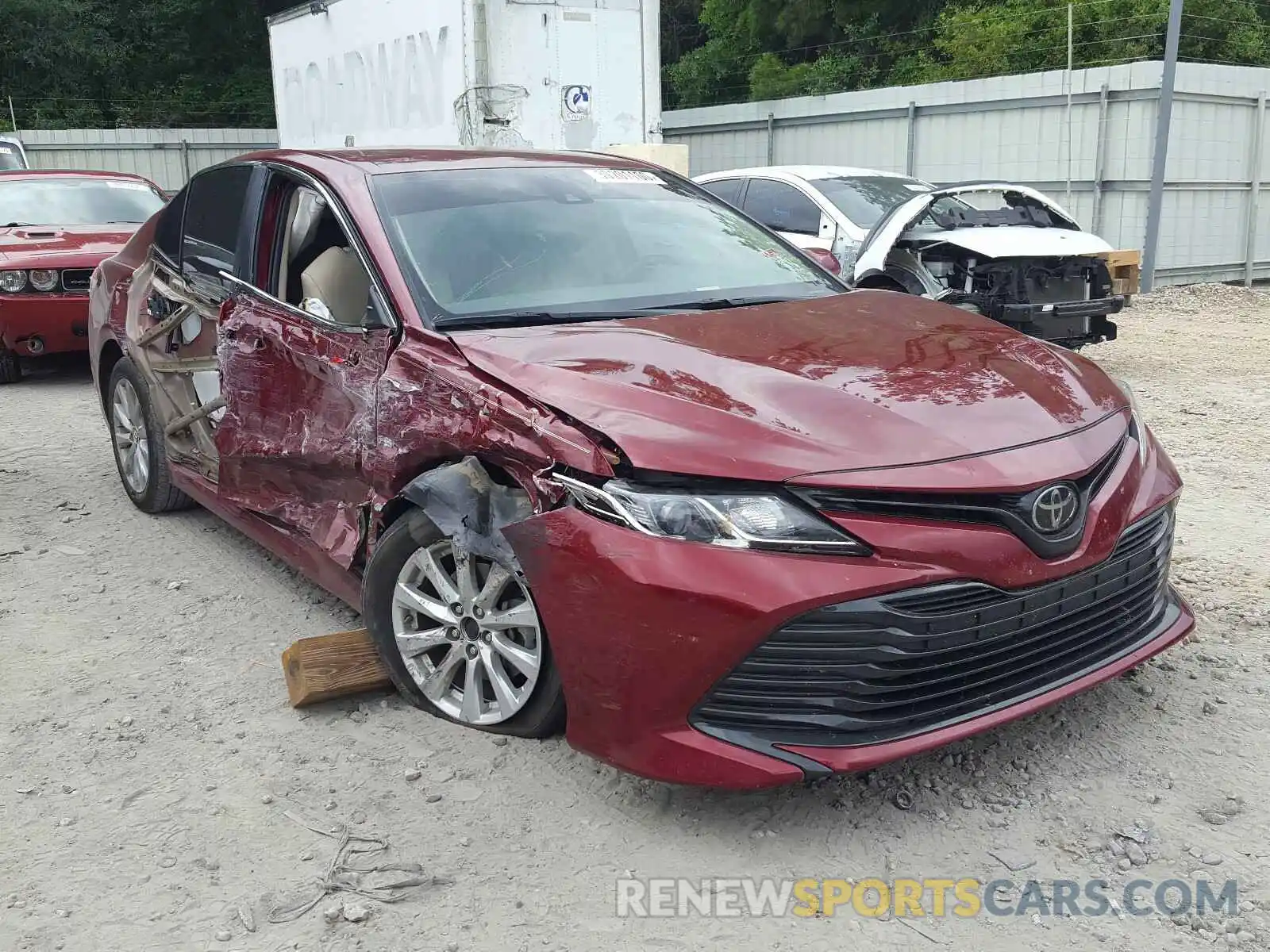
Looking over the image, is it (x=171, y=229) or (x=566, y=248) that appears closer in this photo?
(x=566, y=248)

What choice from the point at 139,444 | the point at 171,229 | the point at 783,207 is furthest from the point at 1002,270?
the point at 139,444

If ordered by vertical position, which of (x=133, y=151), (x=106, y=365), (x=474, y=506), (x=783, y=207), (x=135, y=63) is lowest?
(x=106, y=365)

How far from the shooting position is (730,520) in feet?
8.92

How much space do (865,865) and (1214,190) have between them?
47.4 ft

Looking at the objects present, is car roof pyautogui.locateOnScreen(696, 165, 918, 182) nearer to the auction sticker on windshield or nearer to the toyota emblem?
the auction sticker on windshield

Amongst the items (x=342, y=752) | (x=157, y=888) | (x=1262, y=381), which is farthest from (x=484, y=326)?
(x=1262, y=381)

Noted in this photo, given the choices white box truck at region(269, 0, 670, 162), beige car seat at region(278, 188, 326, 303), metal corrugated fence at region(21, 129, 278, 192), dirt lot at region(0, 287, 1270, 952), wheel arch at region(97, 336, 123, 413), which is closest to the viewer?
dirt lot at region(0, 287, 1270, 952)

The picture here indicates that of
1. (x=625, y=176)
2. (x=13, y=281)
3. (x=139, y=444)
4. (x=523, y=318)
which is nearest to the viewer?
(x=523, y=318)

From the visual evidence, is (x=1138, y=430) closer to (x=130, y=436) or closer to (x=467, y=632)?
(x=467, y=632)

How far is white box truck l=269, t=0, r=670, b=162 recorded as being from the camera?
11047mm

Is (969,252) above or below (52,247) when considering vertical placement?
below

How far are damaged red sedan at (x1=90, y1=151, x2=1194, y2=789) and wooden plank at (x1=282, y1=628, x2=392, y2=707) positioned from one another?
0.18m

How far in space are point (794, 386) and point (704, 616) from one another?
0.67 m

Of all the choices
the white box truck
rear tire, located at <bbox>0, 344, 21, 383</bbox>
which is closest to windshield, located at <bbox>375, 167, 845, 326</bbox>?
rear tire, located at <bbox>0, 344, 21, 383</bbox>
